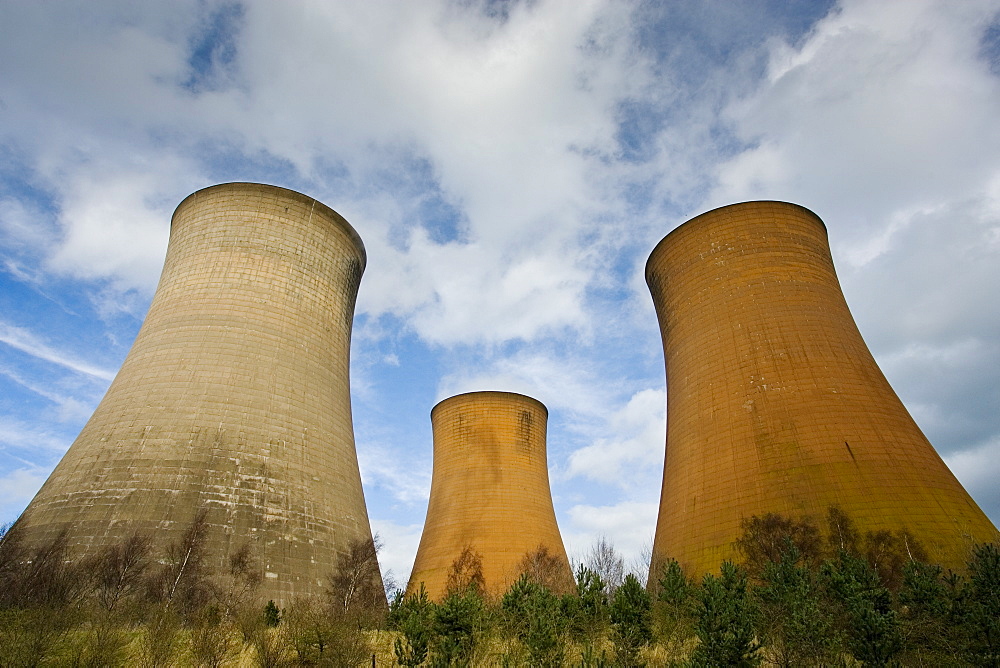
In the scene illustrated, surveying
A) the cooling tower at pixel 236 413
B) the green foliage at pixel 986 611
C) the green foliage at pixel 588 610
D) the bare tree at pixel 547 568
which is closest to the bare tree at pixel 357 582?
the cooling tower at pixel 236 413

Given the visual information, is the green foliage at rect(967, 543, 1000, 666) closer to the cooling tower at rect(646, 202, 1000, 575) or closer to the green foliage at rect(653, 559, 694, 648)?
the green foliage at rect(653, 559, 694, 648)

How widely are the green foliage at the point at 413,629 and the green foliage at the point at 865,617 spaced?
4.07 metres

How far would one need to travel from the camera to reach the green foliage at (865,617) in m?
5.27

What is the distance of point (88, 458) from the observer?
1134 cm

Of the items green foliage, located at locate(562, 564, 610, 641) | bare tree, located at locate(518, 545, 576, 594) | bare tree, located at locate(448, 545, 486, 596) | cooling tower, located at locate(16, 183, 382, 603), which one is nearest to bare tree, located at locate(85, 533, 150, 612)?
cooling tower, located at locate(16, 183, 382, 603)

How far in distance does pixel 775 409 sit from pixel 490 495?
1061 centimetres

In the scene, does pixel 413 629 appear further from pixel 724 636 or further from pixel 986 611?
pixel 986 611

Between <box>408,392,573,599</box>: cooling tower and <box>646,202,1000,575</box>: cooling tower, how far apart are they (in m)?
6.58

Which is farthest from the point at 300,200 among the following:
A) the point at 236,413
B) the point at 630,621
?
the point at 630,621

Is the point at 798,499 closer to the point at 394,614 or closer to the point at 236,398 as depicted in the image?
the point at 394,614

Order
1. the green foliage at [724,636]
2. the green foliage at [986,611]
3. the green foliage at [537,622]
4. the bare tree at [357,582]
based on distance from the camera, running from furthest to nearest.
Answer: the bare tree at [357,582] → the green foliage at [537,622] → the green foliage at [986,611] → the green foliage at [724,636]

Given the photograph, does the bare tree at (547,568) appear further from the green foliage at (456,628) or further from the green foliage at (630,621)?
the green foliage at (456,628)

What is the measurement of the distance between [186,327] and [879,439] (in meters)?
13.7

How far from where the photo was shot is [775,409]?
474 inches
